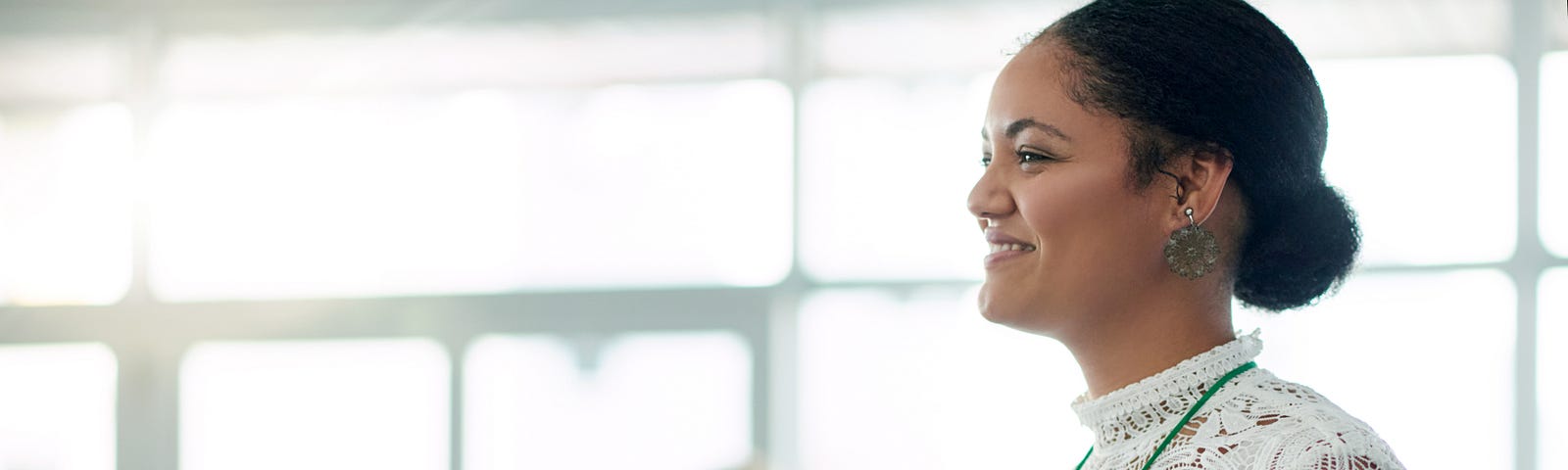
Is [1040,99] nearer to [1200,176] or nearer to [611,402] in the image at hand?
[1200,176]

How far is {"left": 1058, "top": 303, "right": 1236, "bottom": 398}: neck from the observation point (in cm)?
125

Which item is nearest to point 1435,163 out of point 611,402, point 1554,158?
point 1554,158

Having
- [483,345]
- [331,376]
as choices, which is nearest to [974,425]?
[483,345]

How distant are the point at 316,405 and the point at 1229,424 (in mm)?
2765

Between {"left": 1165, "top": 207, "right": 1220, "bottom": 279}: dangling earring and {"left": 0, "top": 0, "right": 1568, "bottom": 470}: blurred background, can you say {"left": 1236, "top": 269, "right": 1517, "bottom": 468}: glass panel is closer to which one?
{"left": 0, "top": 0, "right": 1568, "bottom": 470}: blurred background

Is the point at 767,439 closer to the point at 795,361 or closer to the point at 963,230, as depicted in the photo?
the point at 795,361

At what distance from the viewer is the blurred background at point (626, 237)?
305cm

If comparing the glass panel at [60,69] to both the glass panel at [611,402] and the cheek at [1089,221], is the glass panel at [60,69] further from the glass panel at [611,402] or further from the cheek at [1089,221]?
the cheek at [1089,221]

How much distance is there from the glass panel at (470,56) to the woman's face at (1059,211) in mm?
2053

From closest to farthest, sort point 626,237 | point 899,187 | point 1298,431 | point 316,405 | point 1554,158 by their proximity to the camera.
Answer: point 1298,431 < point 1554,158 < point 899,187 < point 626,237 < point 316,405

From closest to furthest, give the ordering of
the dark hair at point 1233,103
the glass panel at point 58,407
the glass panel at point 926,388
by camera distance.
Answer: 1. the dark hair at point 1233,103
2. the glass panel at point 926,388
3. the glass panel at point 58,407

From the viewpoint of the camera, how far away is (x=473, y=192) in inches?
132

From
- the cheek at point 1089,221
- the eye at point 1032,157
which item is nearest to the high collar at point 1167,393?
the cheek at point 1089,221

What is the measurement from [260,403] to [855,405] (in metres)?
1.49
